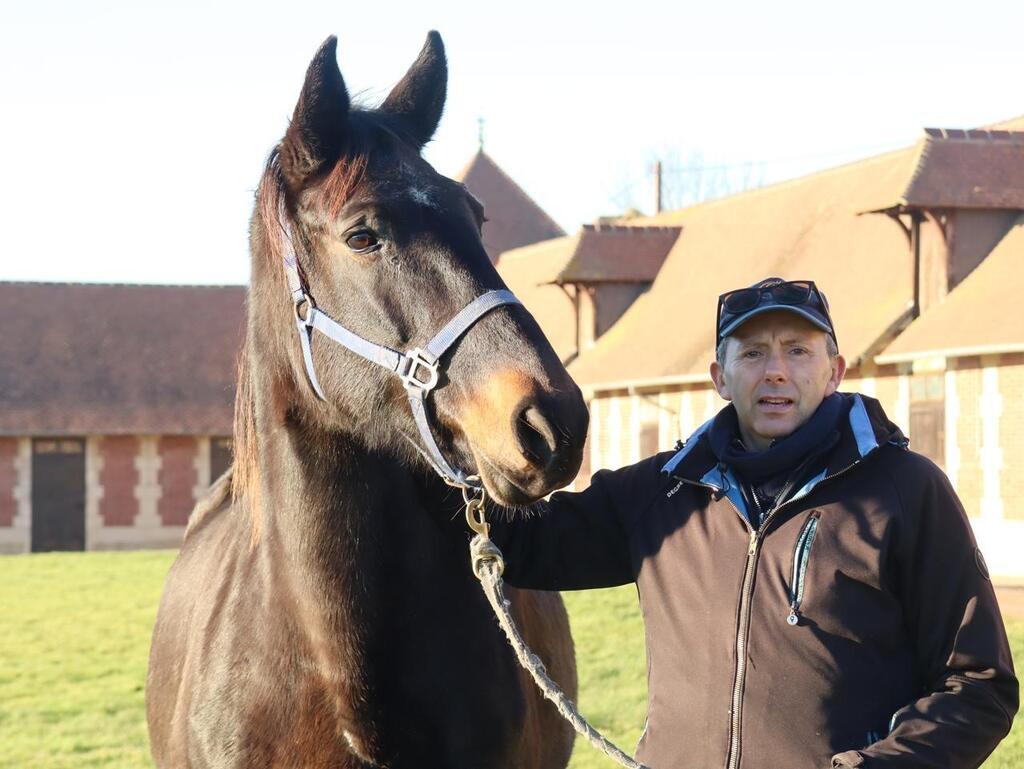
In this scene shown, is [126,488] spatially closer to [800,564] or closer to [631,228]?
[631,228]

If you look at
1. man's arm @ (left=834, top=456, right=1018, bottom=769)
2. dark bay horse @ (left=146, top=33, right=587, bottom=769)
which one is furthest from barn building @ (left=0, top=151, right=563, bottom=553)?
man's arm @ (left=834, top=456, right=1018, bottom=769)

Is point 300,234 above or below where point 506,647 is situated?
above

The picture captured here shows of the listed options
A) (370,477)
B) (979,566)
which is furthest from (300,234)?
(979,566)

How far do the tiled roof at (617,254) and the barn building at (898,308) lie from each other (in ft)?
0.93

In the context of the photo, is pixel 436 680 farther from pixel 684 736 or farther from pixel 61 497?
pixel 61 497

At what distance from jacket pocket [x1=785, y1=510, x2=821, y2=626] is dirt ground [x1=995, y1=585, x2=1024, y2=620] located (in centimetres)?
1065

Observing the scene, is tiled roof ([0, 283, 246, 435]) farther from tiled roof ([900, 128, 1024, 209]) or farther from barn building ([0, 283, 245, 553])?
tiled roof ([900, 128, 1024, 209])

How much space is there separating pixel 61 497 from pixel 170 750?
2779 centimetres

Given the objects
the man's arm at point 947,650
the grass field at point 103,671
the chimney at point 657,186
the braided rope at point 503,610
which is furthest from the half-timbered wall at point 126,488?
the man's arm at point 947,650

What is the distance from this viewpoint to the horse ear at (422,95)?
3859 mm

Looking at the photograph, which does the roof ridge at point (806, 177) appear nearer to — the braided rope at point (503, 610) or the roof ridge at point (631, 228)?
the roof ridge at point (631, 228)

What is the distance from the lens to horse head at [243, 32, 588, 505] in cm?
300

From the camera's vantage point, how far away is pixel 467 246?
10.8 feet

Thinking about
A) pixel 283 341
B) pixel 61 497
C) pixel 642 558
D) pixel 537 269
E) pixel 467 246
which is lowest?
pixel 61 497
